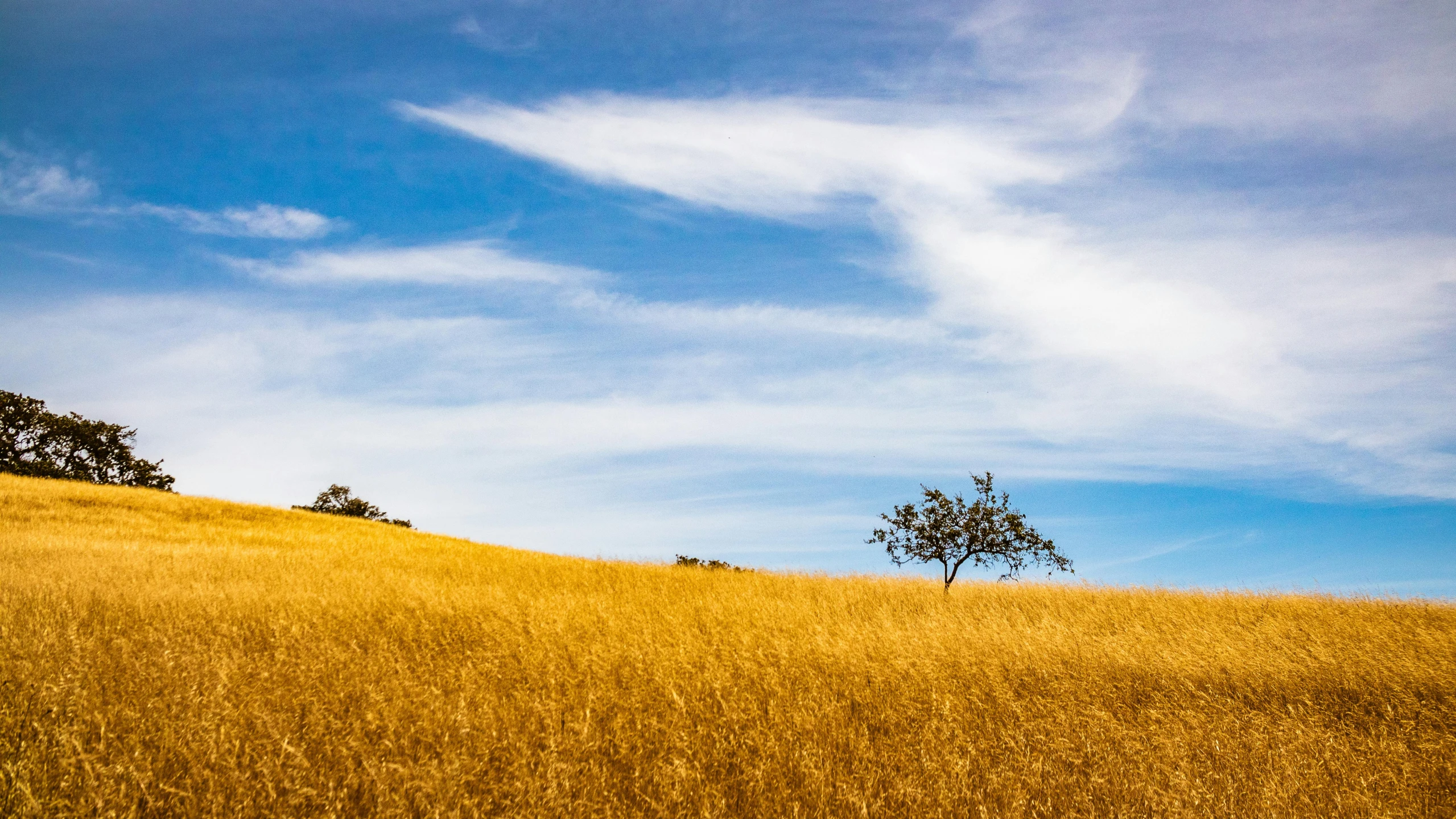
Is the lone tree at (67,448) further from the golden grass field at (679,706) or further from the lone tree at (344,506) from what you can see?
the golden grass field at (679,706)

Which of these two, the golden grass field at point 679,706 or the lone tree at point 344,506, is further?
the lone tree at point 344,506

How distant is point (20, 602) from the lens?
34.3ft

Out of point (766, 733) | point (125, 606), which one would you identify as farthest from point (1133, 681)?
point (125, 606)

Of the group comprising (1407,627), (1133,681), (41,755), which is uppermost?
(1407,627)

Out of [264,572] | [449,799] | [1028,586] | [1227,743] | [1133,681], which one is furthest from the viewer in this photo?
[1028,586]

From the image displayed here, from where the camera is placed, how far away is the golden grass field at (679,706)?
218 inches

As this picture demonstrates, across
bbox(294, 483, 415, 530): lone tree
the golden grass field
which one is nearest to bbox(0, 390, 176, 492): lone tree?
bbox(294, 483, 415, 530): lone tree

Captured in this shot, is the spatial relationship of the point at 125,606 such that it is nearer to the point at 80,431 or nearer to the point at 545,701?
the point at 545,701

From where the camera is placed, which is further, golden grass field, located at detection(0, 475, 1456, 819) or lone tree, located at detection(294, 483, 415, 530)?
lone tree, located at detection(294, 483, 415, 530)

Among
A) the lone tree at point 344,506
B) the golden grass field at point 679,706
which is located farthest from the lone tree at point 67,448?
the golden grass field at point 679,706

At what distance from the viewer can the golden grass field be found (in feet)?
18.2

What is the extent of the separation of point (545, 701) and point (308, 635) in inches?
163

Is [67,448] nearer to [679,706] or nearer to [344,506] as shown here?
[344,506]

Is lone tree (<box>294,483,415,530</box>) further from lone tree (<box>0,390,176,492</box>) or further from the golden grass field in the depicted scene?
the golden grass field
